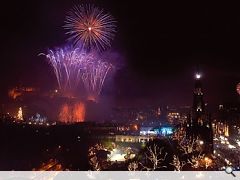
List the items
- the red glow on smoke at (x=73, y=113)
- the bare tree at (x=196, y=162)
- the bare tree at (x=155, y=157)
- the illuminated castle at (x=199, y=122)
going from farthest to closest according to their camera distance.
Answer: the red glow on smoke at (x=73, y=113) < the illuminated castle at (x=199, y=122) < the bare tree at (x=196, y=162) < the bare tree at (x=155, y=157)

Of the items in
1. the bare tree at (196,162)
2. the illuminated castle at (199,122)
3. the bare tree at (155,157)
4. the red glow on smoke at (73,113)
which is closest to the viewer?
the bare tree at (155,157)

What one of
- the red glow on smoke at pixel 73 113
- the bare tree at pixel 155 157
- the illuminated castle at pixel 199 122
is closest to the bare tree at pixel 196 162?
the bare tree at pixel 155 157

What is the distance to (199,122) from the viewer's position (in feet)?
122

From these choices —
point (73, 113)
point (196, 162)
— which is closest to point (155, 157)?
point (196, 162)

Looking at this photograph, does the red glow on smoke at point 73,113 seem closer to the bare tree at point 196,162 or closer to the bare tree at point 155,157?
the bare tree at point 155,157

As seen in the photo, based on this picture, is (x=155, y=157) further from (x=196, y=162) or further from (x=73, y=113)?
(x=73, y=113)

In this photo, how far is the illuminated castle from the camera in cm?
3166

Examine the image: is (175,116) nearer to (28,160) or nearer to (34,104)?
(34,104)

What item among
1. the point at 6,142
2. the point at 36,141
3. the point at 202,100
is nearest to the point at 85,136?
the point at 36,141

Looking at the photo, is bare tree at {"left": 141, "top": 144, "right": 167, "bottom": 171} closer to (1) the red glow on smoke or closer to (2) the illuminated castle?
(2) the illuminated castle

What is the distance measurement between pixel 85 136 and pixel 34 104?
1008cm

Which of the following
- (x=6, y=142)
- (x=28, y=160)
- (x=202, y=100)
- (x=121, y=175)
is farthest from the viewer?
(x=202, y=100)

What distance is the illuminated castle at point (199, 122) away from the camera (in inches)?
1246

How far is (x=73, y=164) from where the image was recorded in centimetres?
1920
